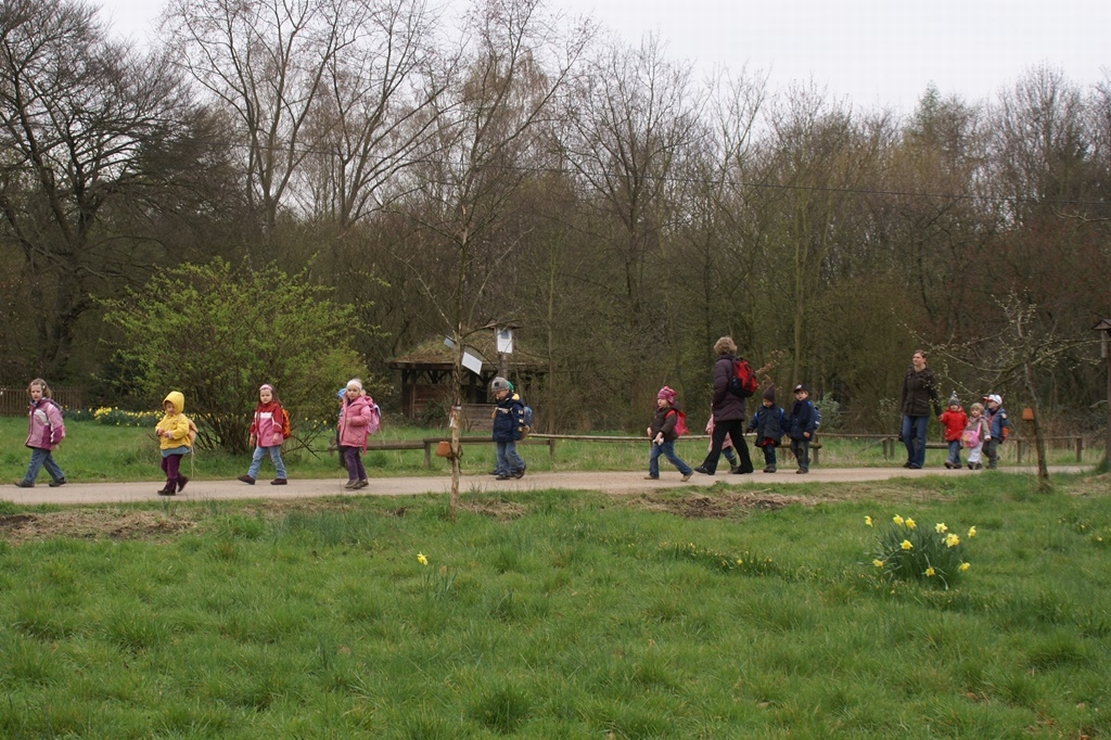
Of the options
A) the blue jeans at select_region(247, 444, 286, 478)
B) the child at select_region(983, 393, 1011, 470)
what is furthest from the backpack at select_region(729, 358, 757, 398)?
the child at select_region(983, 393, 1011, 470)

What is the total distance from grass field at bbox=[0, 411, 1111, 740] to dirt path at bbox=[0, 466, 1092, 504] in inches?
75.0

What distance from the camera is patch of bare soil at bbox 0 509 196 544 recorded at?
8828 millimetres

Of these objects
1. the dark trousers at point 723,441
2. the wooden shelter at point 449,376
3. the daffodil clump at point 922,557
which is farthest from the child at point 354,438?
the wooden shelter at point 449,376

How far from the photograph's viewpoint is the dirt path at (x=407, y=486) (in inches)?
472

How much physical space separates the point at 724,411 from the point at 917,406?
14.8 feet

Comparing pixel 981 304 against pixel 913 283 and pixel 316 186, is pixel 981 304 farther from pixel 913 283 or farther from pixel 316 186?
pixel 316 186

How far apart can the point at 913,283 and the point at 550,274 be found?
1349cm

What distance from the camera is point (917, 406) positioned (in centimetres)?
1786

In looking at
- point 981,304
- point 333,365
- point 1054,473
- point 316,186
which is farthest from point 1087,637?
point 316,186

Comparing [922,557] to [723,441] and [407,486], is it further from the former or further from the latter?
[723,441]

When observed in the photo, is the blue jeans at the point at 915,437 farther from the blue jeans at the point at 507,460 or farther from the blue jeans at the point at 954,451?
the blue jeans at the point at 507,460

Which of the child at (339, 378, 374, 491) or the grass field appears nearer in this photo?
the grass field

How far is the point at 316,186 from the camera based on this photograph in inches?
1758

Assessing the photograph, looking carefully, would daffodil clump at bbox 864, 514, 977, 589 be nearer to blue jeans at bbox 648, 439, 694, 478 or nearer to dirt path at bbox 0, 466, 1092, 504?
dirt path at bbox 0, 466, 1092, 504
